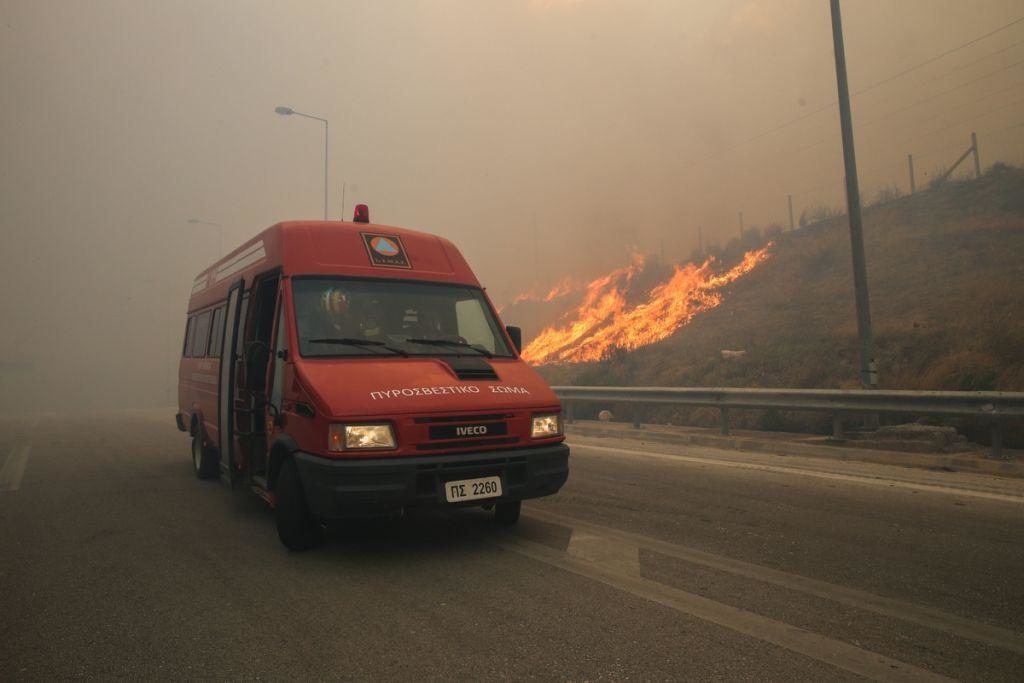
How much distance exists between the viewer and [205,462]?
8.54 meters

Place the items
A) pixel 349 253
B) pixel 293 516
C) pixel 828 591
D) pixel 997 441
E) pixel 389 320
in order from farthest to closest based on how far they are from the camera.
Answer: pixel 997 441
pixel 349 253
pixel 389 320
pixel 293 516
pixel 828 591

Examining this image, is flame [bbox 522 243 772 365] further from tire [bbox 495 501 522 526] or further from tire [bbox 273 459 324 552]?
tire [bbox 273 459 324 552]

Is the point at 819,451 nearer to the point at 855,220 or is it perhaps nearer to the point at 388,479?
the point at 855,220

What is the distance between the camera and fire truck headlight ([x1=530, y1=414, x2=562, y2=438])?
5090 millimetres

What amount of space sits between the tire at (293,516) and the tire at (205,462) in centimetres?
388

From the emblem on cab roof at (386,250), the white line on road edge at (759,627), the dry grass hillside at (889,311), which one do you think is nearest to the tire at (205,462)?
the emblem on cab roof at (386,250)

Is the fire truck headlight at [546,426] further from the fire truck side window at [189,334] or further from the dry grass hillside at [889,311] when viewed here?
the dry grass hillside at [889,311]

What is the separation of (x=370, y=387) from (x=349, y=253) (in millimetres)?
1693

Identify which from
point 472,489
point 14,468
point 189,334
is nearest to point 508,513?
point 472,489

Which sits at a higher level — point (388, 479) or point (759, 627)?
point (388, 479)

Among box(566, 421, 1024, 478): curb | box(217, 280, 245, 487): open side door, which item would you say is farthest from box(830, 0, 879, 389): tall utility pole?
box(217, 280, 245, 487): open side door

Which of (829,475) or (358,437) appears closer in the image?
(358,437)

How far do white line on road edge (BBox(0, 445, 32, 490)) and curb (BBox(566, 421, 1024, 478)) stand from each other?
9164mm

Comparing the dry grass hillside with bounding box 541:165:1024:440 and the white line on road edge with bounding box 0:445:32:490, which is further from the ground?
the dry grass hillside with bounding box 541:165:1024:440
